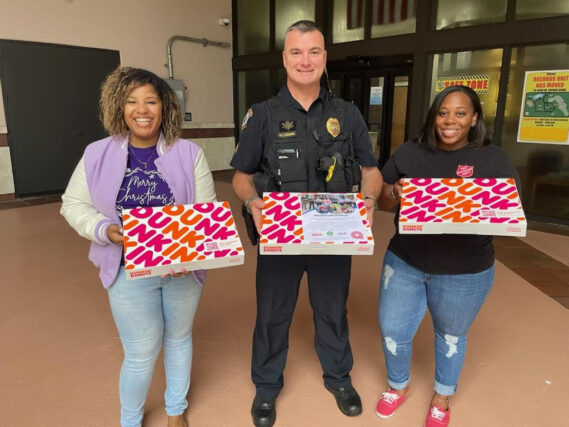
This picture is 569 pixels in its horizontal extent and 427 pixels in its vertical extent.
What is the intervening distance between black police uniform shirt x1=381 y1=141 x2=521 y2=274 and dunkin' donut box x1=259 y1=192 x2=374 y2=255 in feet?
0.93

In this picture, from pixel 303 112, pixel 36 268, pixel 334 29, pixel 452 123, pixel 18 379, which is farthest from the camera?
pixel 334 29

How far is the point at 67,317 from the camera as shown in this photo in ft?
9.20

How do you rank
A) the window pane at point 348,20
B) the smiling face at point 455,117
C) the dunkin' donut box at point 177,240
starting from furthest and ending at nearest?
the window pane at point 348,20 < the smiling face at point 455,117 < the dunkin' donut box at point 177,240

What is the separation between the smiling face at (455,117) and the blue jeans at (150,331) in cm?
114

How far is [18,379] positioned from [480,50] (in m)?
6.02

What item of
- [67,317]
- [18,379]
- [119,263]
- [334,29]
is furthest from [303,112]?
[334,29]

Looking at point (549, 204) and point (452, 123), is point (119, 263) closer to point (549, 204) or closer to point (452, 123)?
point (452, 123)

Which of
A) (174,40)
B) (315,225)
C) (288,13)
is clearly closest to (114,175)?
(315,225)

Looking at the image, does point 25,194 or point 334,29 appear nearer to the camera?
point 25,194

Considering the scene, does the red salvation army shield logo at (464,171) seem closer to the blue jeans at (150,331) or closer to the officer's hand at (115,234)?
the blue jeans at (150,331)

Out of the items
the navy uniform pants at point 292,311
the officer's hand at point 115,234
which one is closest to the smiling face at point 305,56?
the navy uniform pants at point 292,311

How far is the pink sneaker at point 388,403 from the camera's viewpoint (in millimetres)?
1894

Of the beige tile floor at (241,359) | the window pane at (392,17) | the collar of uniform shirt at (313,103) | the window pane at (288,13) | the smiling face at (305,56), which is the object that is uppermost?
the window pane at (288,13)

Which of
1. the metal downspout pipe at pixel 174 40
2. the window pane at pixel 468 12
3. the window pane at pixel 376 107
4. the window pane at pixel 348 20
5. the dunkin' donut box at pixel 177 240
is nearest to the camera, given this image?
the dunkin' donut box at pixel 177 240
